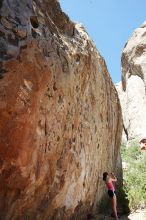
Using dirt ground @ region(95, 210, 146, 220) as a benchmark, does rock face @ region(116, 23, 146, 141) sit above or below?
above

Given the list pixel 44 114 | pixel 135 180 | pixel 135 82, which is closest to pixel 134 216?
pixel 135 180

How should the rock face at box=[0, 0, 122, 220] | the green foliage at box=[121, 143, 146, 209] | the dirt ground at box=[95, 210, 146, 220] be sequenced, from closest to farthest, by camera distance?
the rock face at box=[0, 0, 122, 220], the dirt ground at box=[95, 210, 146, 220], the green foliage at box=[121, 143, 146, 209]

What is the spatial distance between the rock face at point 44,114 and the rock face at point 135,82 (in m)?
14.9

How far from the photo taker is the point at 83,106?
10.0 metres

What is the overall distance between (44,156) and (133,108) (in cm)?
1936

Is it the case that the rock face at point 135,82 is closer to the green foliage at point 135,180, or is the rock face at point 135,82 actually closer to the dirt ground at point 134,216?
the green foliage at point 135,180

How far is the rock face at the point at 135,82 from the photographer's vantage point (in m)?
25.6

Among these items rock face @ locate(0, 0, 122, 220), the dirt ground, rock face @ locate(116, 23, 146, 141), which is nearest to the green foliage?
the dirt ground

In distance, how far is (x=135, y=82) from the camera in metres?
27.3

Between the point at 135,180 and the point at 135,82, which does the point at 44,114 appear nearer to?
the point at 135,180

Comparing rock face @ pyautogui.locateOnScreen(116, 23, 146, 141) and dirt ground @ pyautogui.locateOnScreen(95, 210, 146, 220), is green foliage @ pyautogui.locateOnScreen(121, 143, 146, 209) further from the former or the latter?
rock face @ pyautogui.locateOnScreen(116, 23, 146, 141)

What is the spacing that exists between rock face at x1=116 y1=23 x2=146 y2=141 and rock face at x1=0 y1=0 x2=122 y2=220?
1494 cm

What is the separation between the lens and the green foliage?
42.8 ft

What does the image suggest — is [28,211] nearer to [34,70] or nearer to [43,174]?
[43,174]
